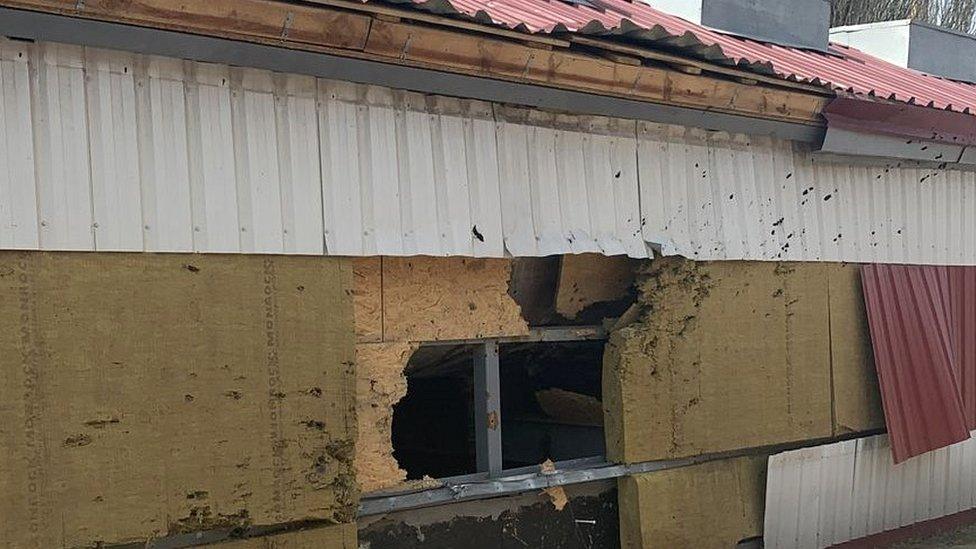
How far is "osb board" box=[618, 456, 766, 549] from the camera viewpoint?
7.84m

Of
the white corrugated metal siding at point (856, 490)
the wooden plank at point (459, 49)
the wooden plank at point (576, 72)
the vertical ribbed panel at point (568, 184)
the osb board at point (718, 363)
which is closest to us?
the wooden plank at point (459, 49)

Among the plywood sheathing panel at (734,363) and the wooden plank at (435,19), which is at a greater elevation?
the wooden plank at (435,19)

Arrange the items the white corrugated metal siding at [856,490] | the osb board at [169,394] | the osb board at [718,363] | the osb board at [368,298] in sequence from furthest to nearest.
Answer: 1. the white corrugated metal siding at [856,490]
2. the osb board at [718,363]
3. the osb board at [368,298]
4. the osb board at [169,394]

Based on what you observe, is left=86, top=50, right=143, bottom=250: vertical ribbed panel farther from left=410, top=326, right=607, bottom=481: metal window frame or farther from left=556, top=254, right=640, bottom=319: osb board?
left=556, top=254, right=640, bottom=319: osb board

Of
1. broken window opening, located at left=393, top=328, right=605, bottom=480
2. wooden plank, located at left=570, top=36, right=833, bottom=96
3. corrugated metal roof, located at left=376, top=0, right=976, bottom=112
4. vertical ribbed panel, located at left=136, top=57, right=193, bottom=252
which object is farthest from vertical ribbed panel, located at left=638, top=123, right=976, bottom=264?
vertical ribbed panel, located at left=136, top=57, right=193, bottom=252

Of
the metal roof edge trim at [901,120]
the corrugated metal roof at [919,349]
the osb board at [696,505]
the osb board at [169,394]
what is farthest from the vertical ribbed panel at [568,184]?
the corrugated metal roof at [919,349]

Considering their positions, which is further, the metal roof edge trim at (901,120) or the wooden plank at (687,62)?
the metal roof edge trim at (901,120)

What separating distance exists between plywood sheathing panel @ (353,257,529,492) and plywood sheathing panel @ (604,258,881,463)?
1310 mm

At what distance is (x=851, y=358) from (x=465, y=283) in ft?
12.8

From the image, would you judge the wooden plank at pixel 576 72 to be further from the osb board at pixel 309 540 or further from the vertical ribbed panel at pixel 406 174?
the osb board at pixel 309 540

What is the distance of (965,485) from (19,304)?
8.76 meters

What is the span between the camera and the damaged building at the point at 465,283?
5.23m

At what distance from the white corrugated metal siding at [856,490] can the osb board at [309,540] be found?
3750 mm

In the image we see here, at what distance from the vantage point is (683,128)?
8.12 meters
